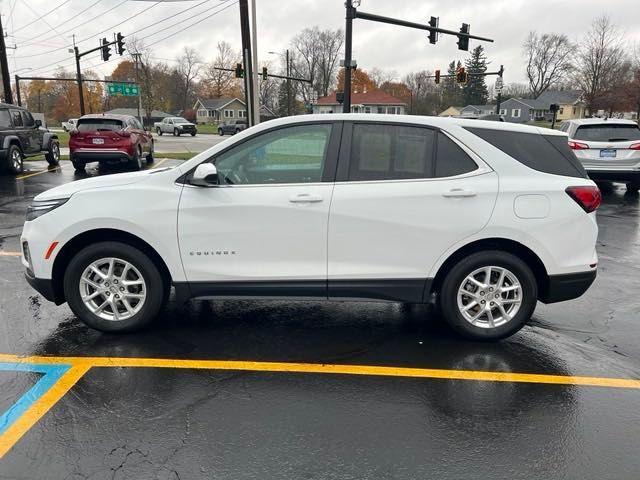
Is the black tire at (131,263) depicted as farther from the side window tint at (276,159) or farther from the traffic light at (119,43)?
the traffic light at (119,43)

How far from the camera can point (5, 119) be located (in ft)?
45.6

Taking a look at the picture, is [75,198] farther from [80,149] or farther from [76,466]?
[80,149]

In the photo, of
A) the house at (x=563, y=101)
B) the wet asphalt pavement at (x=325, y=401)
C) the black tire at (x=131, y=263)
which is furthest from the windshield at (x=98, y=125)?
the house at (x=563, y=101)

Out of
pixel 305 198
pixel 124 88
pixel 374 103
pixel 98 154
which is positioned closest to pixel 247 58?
pixel 98 154

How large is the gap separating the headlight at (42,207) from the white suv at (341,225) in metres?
0.01

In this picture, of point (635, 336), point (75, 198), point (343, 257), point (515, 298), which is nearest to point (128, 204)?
point (75, 198)

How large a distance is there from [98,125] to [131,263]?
12.5m

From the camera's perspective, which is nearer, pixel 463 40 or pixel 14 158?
pixel 14 158

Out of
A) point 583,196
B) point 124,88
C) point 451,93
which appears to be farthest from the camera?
point 451,93

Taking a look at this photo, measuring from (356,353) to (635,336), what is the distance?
95.9 inches

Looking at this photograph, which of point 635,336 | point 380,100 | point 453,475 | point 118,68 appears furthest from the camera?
point 118,68

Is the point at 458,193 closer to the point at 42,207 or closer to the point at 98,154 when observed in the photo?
the point at 42,207

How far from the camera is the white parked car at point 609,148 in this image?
37.6ft

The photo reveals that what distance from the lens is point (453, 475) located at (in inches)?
102
